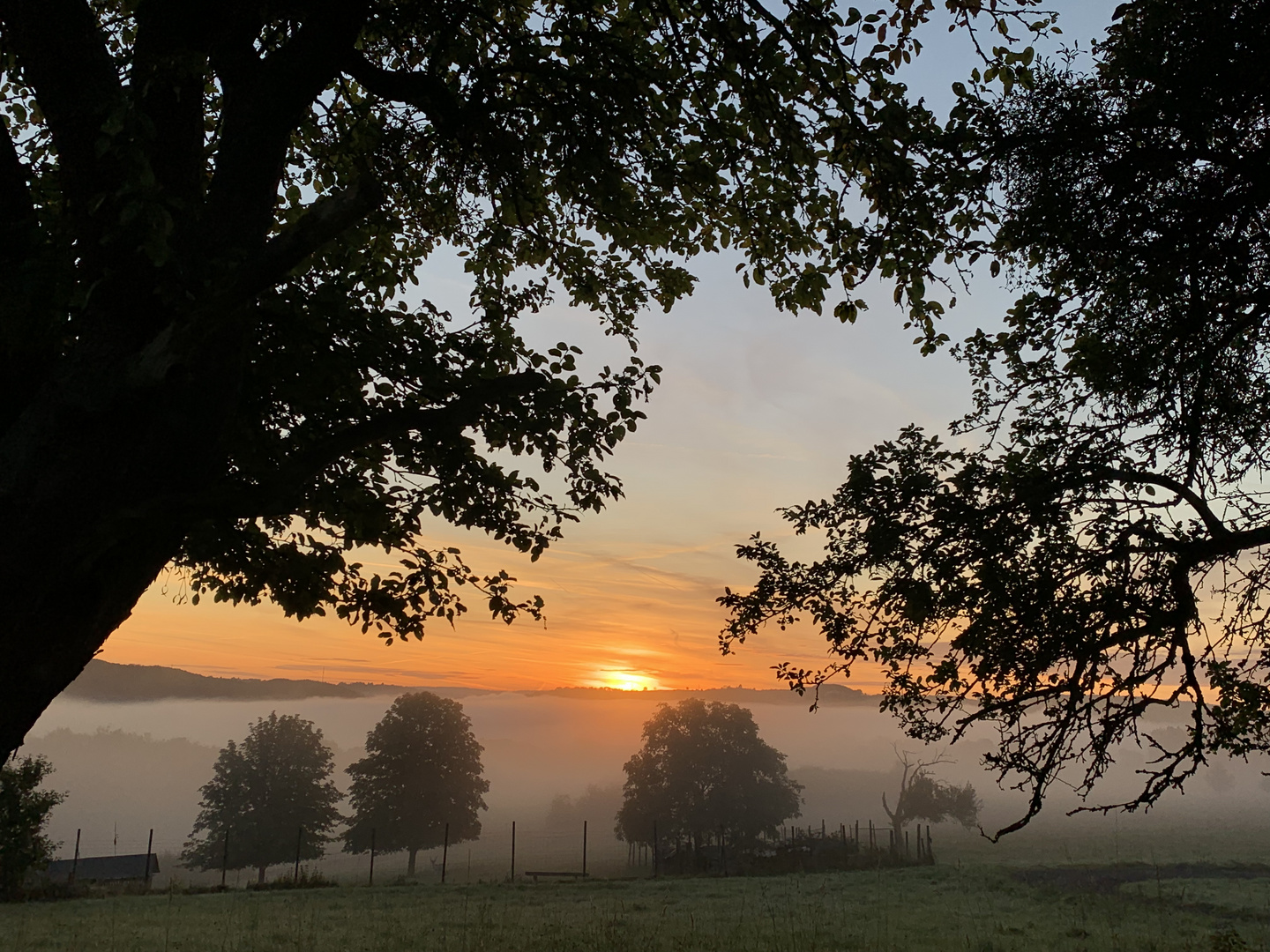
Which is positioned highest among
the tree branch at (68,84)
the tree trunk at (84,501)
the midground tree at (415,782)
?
the tree branch at (68,84)

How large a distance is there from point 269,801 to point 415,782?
421 inches

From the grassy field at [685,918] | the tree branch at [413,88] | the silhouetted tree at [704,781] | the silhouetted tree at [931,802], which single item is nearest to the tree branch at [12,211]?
the tree branch at [413,88]

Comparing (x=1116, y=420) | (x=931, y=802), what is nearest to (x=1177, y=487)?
(x=1116, y=420)

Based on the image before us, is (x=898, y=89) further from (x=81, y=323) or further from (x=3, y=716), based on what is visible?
(x=3, y=716)

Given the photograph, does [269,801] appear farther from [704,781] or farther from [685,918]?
[685,918]

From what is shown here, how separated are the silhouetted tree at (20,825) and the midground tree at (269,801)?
24.9 meters

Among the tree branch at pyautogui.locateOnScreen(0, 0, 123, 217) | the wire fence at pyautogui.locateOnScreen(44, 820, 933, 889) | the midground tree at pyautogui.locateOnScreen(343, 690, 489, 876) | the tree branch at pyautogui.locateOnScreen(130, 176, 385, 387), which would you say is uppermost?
the tree branch at pyautogui.locateOnScreen(0, 0, 123, 217)

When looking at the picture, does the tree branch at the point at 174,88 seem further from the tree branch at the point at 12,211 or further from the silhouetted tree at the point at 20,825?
the silhouetted tree at the point at 20,825

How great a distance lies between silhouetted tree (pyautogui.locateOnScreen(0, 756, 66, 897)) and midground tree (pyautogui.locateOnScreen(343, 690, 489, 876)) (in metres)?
27.5

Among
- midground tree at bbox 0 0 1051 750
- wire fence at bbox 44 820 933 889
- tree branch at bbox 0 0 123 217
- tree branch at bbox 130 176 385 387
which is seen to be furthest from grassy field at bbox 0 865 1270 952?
tree branch at bbox 0 0 123 217

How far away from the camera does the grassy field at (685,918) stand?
1734cm

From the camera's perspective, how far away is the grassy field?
56.9 ft

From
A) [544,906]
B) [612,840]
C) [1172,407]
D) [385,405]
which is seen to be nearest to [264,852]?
[544,906]

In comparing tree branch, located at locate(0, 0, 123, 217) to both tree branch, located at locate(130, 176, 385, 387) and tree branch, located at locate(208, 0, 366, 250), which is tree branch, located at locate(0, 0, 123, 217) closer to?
tree branch, located at locate(208, 0, 366, 250)
